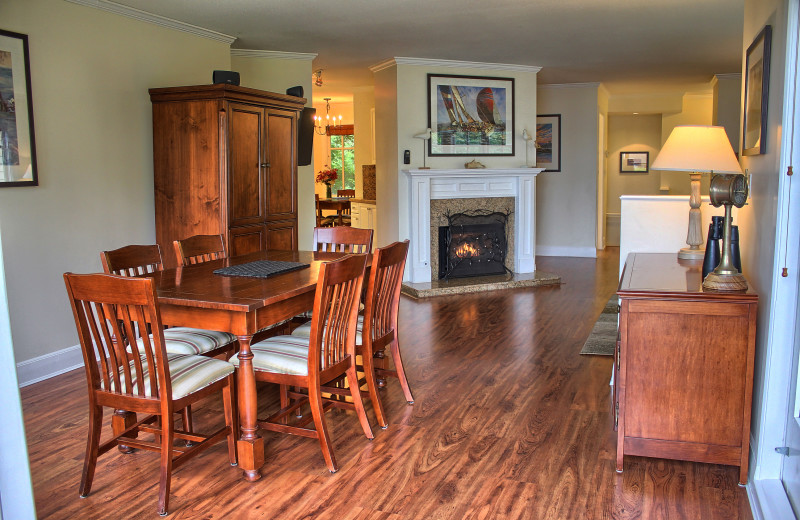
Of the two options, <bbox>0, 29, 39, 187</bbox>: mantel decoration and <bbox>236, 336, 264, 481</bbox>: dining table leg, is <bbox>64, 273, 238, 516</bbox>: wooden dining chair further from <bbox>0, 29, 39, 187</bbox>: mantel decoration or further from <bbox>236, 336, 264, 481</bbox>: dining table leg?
<bbox>0, 29, 39, 187</bbox>: mantel decoration

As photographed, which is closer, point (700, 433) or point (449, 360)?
point (700, 433)

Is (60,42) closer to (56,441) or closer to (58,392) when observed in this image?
(58,392)

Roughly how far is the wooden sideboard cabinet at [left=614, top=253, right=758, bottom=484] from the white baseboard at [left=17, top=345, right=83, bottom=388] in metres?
3.42

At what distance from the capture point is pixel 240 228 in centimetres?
499

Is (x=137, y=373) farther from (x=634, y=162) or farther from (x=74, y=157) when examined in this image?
(x=634, y=162)

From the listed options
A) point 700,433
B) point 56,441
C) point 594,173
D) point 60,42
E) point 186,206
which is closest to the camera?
point 700,433

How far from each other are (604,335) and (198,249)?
307 cm

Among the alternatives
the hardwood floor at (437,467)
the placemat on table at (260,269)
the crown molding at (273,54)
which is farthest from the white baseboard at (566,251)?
the placemat on table at (260,269)

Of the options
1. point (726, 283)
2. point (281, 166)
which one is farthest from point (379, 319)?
point (281, 166)

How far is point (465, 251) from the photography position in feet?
25.0

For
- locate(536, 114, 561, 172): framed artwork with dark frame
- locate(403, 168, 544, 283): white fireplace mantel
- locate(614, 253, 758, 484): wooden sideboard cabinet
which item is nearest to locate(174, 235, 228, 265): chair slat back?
locate(614, 253, 758, 484): wooden sideboard cabinet

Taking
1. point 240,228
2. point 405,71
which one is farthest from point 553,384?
point 405,71

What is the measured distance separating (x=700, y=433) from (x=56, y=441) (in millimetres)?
2904

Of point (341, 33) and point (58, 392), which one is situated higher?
point (341, 33)
